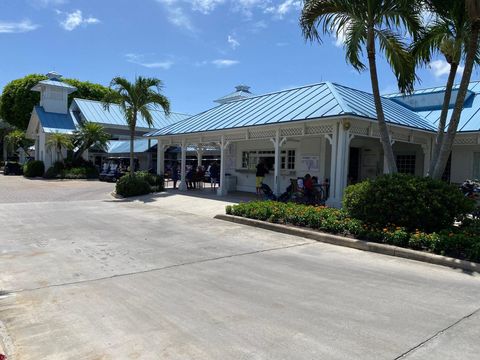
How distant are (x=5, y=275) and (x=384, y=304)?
217 inches

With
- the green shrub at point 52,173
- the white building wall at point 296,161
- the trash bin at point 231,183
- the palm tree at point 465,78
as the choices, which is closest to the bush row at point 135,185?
the trash bin at point 231,183

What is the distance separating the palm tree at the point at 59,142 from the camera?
32.5 m

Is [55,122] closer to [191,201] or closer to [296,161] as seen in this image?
[191,201]

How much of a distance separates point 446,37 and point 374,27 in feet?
5.65

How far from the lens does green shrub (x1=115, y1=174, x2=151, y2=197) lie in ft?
63.1

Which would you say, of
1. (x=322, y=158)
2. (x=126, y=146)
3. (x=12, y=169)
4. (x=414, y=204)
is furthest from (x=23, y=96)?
(x=414, y=204)

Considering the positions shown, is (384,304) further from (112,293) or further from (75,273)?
(75,273)

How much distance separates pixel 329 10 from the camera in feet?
35.3

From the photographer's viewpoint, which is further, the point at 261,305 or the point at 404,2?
the point at 404,2

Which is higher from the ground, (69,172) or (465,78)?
(465,78)

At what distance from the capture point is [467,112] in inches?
673

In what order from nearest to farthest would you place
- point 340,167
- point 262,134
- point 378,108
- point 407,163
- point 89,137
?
point 378,108 < point 340,167 < point 262,134 < point 407,163 < point 89,137

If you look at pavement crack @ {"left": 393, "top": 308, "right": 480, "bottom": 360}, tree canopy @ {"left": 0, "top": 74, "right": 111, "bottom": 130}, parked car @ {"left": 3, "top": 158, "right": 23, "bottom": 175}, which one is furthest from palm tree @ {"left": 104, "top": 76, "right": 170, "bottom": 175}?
tree canopy @ {"left": 0, "top": 74, "right": 111, "bottom": 130}

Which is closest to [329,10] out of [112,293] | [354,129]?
[354,129]
